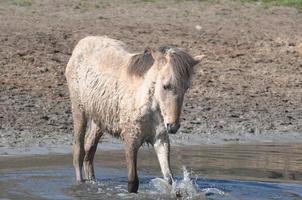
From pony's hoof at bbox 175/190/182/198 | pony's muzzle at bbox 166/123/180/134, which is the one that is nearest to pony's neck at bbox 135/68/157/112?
pony's muzzle at bbox 166/123/180/134

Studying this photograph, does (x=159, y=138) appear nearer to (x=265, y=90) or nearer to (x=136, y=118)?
(x=136, y=118)

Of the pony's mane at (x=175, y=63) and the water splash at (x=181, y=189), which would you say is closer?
the pony's mane at (x=175, y=63)

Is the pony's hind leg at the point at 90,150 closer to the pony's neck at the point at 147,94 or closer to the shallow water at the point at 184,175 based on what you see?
the shallow water at the point at 184,175

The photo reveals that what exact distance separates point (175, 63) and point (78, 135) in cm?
220

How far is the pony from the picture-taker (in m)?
9.05

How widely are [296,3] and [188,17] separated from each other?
405 centimetres

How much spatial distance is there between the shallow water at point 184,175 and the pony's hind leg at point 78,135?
161mm

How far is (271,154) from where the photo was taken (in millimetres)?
12750

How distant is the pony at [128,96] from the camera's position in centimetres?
905

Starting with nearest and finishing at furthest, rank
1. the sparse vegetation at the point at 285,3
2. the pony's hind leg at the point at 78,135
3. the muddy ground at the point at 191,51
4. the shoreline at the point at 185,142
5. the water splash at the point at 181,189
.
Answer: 1. the water splash at the point at 181,189
2. the pony's hind leg at the point at 78,135
3. the shoreline at the point at 185,142
4. the muddy ground at the point at 191,51
5. the sparse vegetation at the point at 285,3

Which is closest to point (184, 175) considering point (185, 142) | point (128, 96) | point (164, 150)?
point (164, 150)

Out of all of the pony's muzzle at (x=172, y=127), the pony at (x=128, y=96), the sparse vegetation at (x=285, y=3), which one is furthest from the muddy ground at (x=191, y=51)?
the pony's muzzle at (x=172, y=127)

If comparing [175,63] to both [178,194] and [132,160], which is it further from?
[178,194]

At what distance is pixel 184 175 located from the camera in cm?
1009
